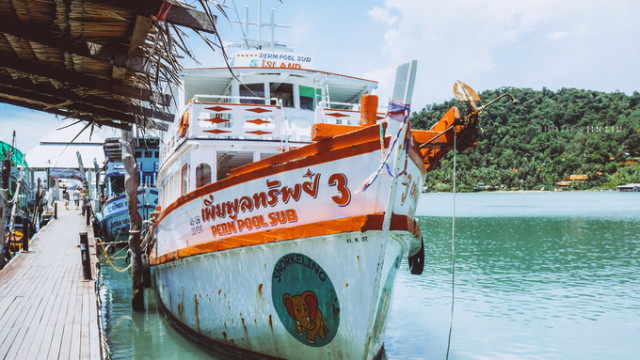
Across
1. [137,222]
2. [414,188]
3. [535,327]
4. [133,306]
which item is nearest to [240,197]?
[414,188]

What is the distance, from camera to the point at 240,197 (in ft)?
20.4

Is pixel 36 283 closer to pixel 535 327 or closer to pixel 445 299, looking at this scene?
pixel 445 299

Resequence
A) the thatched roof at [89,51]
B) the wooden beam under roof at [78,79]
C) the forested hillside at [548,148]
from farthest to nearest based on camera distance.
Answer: the forested hillside at [548,148]
the wooden beam under roof at [78,79]
the thatched roof at [89,51]

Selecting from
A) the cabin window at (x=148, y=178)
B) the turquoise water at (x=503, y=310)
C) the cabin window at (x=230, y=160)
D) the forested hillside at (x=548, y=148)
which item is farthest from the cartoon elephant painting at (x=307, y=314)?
the forested hillside at (x=548, y=148)

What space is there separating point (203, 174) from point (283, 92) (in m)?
3.08

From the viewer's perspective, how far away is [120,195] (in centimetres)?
2103

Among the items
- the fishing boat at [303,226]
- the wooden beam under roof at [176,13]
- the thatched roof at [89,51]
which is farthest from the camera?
the fishing boat at [303,226]

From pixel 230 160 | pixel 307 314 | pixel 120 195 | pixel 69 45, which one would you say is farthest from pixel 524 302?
pixel 120 195

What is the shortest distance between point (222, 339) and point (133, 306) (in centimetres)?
523

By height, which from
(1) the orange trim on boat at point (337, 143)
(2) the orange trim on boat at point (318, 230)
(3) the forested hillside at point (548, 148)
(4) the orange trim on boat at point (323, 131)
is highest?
(3) the forested hillside at point (548, 148)

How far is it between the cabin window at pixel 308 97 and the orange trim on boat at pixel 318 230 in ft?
13.8

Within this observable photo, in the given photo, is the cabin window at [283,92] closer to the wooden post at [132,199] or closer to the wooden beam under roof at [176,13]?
the wooden post at [132,199]

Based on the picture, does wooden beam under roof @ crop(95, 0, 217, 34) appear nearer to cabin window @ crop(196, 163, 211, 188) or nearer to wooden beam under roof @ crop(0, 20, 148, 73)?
wooden beam under roof @ crop(0, 20, 148, 73)

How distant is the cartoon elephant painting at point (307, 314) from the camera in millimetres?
5613
